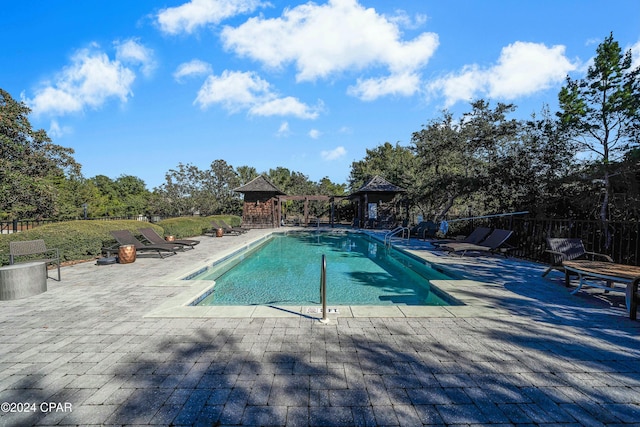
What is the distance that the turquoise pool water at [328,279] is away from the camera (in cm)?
570

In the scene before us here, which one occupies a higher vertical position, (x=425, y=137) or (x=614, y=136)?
(x=425, y=137)

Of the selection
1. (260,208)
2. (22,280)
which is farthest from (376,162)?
(22,280)

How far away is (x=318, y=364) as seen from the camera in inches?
98.7

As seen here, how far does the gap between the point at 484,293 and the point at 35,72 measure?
2151 centimetres

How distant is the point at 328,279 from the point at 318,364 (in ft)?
16.3

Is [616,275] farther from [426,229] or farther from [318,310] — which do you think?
[426,229]

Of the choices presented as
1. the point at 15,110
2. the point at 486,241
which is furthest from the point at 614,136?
the point at 15,110

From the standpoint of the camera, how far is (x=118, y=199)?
44.6 m

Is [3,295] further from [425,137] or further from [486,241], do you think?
[425,137]

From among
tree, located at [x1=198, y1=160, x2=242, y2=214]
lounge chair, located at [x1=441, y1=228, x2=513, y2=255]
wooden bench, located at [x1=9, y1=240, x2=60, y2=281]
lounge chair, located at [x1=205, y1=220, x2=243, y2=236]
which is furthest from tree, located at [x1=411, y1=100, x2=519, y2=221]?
tree, located at [x1=198, y1=160, x2=242, y2=214]

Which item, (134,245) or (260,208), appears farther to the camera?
(260,208)

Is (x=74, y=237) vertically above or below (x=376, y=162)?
below

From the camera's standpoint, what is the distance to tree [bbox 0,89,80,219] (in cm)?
1231

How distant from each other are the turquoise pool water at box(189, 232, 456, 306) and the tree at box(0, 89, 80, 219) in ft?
36.7
